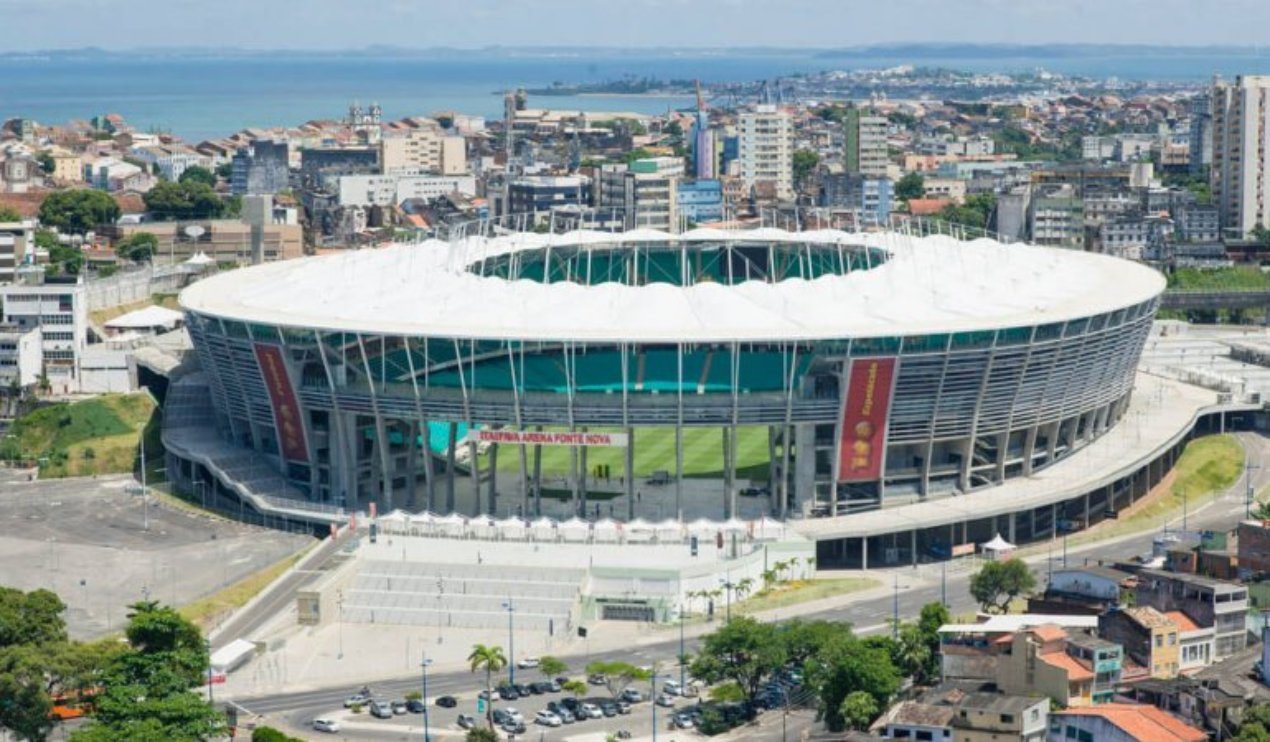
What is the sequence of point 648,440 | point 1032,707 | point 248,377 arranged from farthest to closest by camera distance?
point 648,440 < point 248,377 < point 1032,707

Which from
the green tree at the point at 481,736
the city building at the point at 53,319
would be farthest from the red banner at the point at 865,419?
the city building at the point at 53,319

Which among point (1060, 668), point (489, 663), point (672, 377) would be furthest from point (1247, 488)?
point (489, 663)

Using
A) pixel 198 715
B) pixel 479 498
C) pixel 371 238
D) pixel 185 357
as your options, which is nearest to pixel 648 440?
pixel 479 498

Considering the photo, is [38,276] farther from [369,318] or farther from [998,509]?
[998,509]

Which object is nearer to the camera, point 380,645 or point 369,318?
point 380,645

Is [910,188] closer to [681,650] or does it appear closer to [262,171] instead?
[262,171]

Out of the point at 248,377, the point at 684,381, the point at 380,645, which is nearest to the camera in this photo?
the point at 380,645
